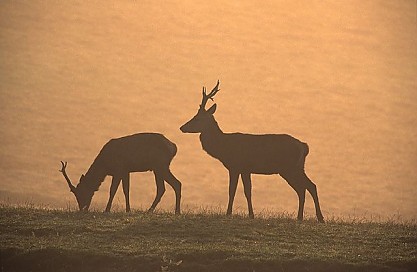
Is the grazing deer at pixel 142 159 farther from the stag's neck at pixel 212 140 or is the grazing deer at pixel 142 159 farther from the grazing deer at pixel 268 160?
the grazing deer at pixel 268 160

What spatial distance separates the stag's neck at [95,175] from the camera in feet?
104

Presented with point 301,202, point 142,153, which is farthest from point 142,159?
point 301,202

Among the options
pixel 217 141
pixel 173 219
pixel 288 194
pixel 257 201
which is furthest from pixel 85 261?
pixel 288 194

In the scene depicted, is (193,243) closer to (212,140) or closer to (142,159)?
(142,159)

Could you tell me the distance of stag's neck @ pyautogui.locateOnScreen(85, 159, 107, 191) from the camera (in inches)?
1245

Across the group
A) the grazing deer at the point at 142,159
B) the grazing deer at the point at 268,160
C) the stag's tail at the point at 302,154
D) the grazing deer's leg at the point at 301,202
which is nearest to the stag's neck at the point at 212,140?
the grazing deer at the point at 268,160

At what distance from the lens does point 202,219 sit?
27500mm

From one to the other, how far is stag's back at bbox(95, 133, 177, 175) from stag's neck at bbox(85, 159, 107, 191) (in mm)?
775

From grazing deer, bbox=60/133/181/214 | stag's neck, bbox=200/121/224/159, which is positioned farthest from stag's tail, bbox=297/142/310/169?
grazing deer, bbox=60/133/181/214

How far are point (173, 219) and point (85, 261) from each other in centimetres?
397

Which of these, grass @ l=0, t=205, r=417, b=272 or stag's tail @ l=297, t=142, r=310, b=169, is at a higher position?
stag's tail @ l=297, t=142, r=310, b=169

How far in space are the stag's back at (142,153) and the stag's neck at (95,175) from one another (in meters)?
0.77

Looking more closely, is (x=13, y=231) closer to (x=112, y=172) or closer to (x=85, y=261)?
(x=85, y=261)

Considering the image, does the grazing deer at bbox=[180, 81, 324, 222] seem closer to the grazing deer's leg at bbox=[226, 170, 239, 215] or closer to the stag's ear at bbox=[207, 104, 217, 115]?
the grazing deer's leg at bbox=[226, 170, 239, 215]
